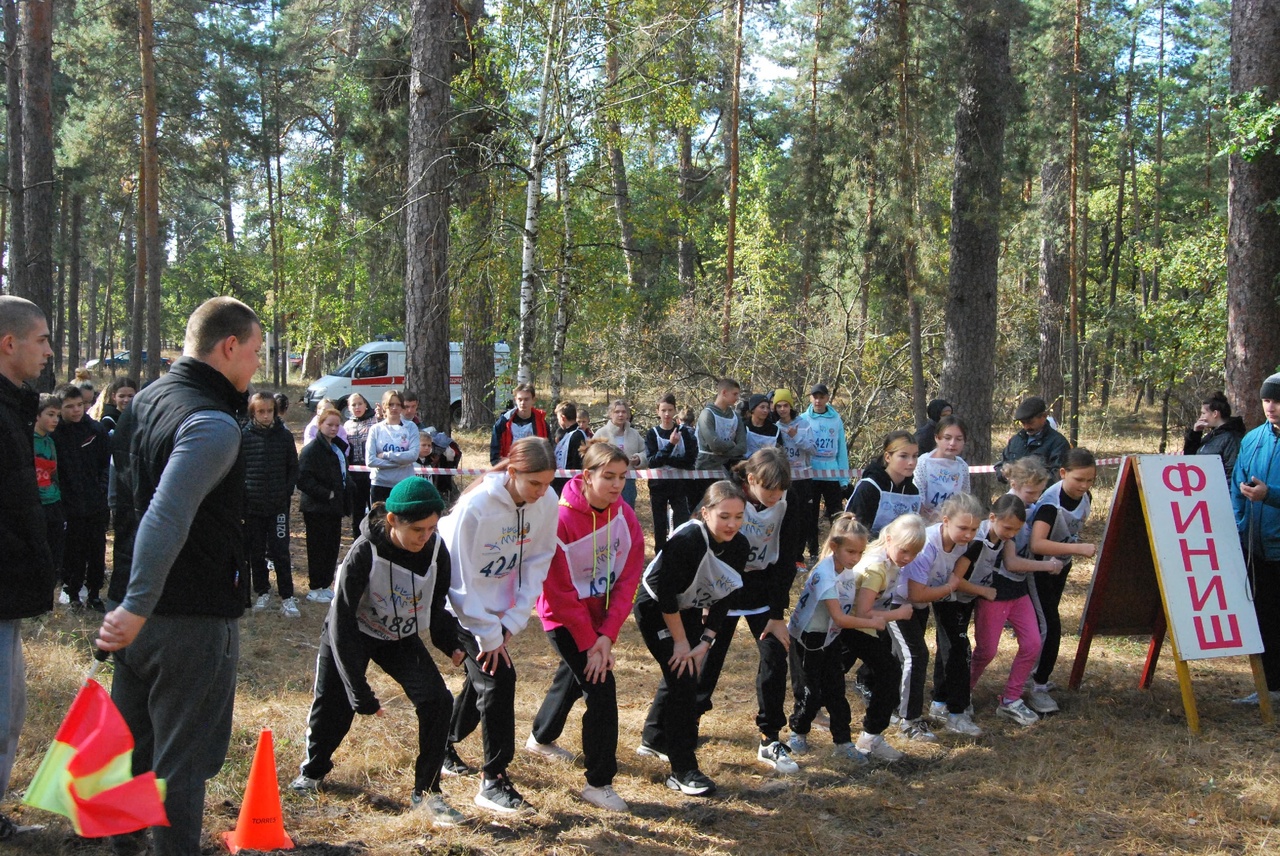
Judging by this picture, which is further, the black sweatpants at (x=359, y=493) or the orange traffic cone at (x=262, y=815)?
the black sweatpants at (x=359, y=493)

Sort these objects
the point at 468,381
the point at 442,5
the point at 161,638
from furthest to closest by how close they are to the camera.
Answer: the point at 468,381 < the point at 442,5 < the point at 161,638

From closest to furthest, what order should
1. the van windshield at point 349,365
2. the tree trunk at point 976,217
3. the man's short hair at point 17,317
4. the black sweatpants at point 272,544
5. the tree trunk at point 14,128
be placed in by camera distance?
1. the man's short hair at point 17,317
2. the black sweatpants at point 272,544
3. the tree trunk at point 976,217
4. the tree trunk at point 14,128
5. the van windshield at point 349,365

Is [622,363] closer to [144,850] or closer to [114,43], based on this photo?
[144,850]

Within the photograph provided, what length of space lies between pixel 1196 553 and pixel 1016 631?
1169 millimetres

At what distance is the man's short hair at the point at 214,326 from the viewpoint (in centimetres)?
309

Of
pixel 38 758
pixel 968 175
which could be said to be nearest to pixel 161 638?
pixel 38 758

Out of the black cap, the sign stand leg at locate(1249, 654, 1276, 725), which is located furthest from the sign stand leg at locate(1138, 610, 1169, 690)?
the black cap

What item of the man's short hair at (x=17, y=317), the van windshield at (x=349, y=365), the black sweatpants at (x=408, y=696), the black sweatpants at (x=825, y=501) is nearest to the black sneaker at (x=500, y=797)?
the black sweatpants at (x=408, y=696)

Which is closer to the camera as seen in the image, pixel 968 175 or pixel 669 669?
pixel 669 669

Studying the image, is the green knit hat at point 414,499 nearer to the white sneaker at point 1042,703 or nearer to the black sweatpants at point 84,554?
the white sneaker at point 1042,703

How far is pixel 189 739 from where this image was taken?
3.06m

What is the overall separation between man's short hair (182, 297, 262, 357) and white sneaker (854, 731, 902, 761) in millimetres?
3856

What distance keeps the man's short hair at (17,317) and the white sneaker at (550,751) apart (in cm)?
310

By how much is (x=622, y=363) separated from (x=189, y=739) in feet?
43.4
